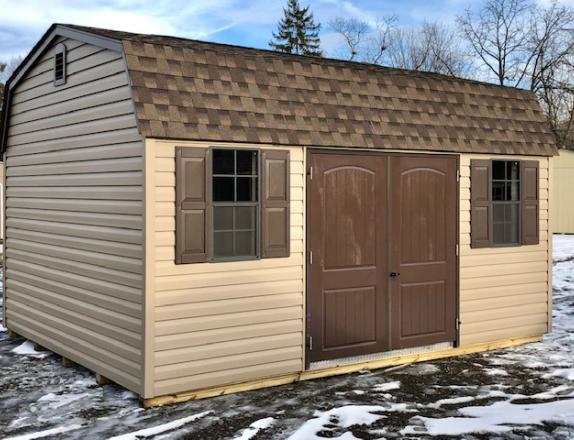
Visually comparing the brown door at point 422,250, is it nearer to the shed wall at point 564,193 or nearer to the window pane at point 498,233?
the window pane at point 498,233

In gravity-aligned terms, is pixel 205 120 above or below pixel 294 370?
above

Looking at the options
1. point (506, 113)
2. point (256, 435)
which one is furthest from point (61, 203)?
point (506, 113)

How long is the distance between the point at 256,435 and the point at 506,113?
15.6 feet

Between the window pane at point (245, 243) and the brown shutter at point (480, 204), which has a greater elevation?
the brown shutter at point (480, 204)

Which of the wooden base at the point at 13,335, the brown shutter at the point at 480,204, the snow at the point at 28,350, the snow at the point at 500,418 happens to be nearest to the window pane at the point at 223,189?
the snow at the point at 500,418

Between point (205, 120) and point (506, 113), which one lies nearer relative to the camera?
point (205, 120)

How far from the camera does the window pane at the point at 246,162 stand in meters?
6.10

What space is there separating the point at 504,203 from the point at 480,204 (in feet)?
Result: 1.39

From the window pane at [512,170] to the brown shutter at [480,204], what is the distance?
38 cm

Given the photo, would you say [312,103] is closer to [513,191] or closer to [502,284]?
[513,191]

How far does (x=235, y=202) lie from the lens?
605 cm

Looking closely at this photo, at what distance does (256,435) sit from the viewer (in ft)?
16.3

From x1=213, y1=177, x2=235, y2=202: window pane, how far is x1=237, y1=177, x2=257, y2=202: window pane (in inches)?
2.6

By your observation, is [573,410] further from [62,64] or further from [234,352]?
[62,64]
